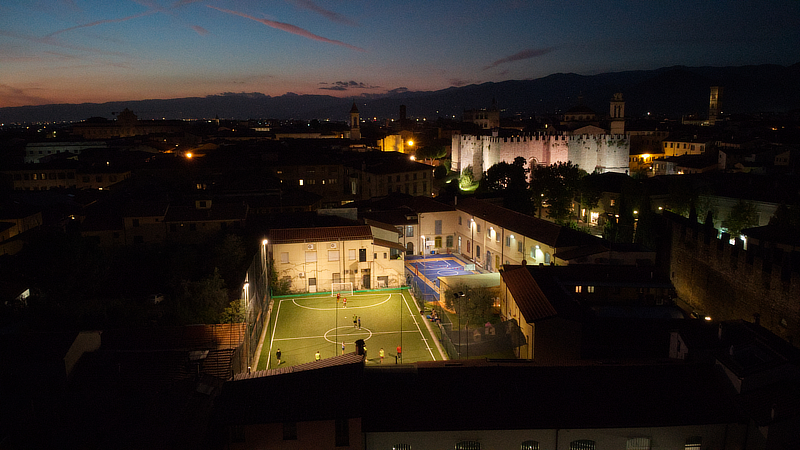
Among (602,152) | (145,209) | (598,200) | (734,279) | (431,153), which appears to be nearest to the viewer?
(734,279)

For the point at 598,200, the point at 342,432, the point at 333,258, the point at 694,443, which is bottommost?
the point at 333,258

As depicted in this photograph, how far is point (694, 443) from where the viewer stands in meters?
10.7

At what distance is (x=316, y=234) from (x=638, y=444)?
17997 mm

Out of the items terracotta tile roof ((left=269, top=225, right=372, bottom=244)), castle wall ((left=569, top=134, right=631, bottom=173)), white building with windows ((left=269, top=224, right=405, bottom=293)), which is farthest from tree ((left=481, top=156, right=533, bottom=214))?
terracotta tile roof ((left=269, top=225, right=372, bottom=244))

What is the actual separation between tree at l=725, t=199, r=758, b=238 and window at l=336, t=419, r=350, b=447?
22.3m

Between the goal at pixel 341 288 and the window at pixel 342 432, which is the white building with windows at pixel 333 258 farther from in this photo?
the window at pixel 342 432

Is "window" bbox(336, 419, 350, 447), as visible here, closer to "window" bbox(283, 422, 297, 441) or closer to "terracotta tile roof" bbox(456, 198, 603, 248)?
"window" bbox(283, 422, 297, 441)

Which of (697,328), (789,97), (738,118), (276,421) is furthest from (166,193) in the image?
(789,97)

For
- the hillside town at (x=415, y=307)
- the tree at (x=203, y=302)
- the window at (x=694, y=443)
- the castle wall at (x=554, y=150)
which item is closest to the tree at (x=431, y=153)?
the castle wall at (x=554, y=150)

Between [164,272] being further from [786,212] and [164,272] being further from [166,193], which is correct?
[786,212]

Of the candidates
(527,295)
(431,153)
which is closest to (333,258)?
(527,295)

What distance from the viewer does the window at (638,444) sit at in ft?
34.7

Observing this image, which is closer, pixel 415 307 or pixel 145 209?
pixel 415 307

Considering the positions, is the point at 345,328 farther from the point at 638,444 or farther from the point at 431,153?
the point at 431,153
